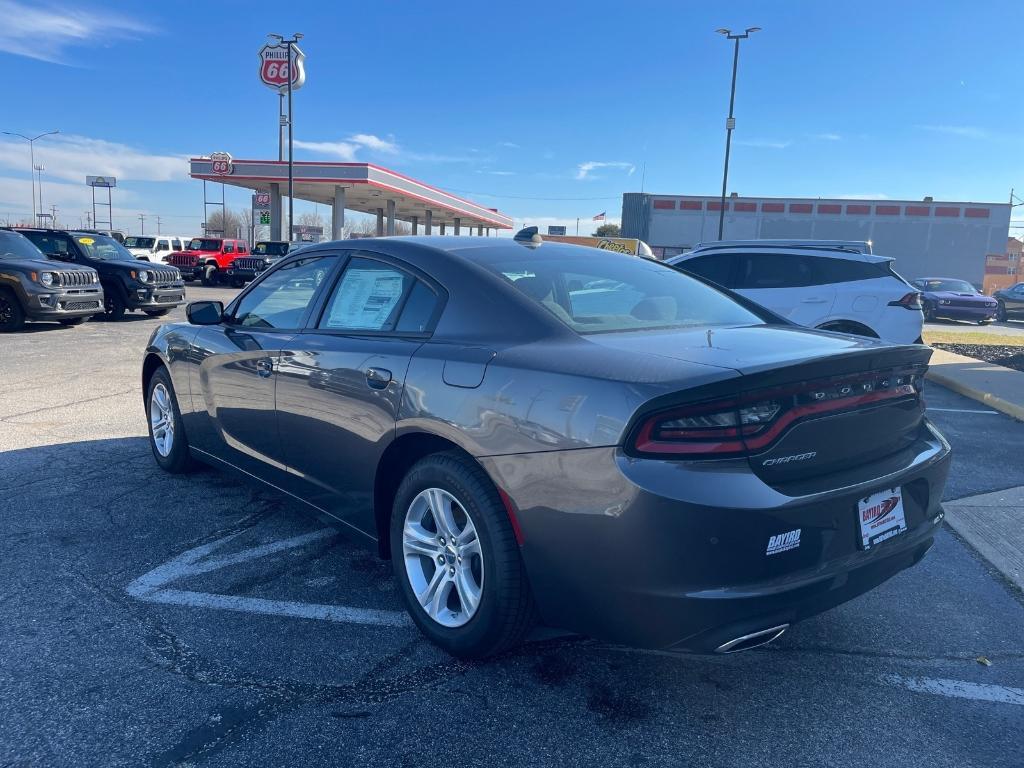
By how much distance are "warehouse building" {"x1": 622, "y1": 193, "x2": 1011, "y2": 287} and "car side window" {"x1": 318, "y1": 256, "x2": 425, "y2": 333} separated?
4283cm

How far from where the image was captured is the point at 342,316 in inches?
142

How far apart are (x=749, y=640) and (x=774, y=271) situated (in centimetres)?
843

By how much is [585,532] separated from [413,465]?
940 millimetres

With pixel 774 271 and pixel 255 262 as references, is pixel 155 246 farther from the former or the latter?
pixel 774 271

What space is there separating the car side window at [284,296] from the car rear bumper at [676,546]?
5.78 feet

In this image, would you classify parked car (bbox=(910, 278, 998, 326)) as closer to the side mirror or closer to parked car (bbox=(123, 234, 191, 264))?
the side mirror

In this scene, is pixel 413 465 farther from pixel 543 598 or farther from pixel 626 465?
pixel 626 465

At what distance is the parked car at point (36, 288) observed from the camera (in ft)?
42.2

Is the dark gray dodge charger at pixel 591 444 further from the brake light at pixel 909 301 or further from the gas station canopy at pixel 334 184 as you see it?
the gas station canopy at pixel 334 184

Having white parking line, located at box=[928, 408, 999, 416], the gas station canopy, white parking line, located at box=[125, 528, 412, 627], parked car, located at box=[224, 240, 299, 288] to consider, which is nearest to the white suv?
white parking line, located at box=[928, 408, 999, 416]

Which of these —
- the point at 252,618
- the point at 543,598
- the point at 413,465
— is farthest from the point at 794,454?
the point at 252,618

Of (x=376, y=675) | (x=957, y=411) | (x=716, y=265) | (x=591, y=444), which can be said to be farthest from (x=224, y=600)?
(x=716, y=265)

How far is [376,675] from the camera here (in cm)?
282

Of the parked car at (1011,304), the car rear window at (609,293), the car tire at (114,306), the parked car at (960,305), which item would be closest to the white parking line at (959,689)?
the car rear window at (609,293)
